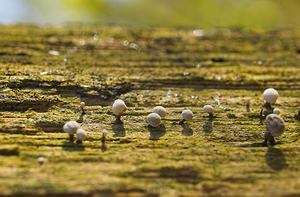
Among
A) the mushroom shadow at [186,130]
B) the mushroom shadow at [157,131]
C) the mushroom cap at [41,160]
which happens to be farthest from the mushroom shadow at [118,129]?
the mushroom cap at [41,160]

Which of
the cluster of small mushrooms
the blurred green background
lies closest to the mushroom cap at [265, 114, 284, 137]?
the cluster of small mushrooms

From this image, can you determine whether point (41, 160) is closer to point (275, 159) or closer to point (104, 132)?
point (104, 132)

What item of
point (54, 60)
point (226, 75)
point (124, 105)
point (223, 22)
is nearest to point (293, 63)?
point (226, 75)

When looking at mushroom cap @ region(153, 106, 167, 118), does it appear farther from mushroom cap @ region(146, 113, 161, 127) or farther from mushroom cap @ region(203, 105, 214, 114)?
mushroom cap @ region(203, 105, 214, 114)

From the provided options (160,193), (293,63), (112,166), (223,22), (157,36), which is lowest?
(160,193)

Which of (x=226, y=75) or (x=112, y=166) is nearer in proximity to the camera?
(x=112, y=166)

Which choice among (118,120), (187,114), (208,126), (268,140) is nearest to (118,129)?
(118,120)

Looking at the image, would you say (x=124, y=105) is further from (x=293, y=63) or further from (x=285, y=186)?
(x=293, y=63)

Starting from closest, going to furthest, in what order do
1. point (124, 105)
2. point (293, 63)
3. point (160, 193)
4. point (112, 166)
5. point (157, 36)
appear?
point (160, 193), point (112, 166), point (124, 105), point (293, 63), point (157, 36)
